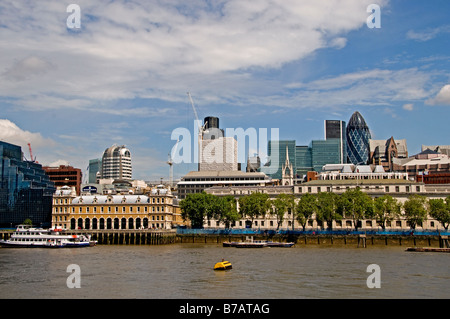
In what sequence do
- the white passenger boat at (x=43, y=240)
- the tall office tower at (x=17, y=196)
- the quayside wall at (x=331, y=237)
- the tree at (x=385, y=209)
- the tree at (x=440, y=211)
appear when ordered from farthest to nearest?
the tall office tower at (x=17, y=196), the tree at (x=385, y=209), the tree at (x=440, y=211), the white passenger boat at (x=43, y=240), the quayside wall at (x=331, y=237)

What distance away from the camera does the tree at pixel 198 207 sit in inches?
5965

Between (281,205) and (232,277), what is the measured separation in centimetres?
7988

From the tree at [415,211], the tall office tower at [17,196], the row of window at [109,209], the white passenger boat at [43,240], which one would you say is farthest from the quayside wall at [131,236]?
the tree at [415,211]

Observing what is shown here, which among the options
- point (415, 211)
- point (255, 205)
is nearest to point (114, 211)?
point (255, 205)

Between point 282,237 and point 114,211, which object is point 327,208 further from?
point 114,211

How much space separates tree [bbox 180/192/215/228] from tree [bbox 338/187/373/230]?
121ft

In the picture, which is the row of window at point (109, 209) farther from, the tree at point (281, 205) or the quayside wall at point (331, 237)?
the tree at point (281, 205)

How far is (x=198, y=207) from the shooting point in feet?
498

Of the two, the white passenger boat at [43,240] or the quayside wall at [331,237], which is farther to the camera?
the white passenger boat at [43,240]

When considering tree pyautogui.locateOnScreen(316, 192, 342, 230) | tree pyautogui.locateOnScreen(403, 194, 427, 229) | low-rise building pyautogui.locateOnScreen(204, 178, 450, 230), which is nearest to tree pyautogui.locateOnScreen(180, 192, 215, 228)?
low-rise building pyautogui.locateOnScreen(204, 178, 450, 230)

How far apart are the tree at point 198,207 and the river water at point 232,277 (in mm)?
59581
